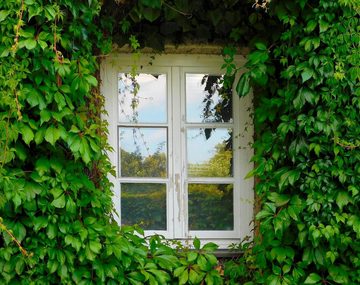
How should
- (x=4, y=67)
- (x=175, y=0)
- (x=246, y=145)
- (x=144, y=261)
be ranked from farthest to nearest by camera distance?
1. (x=246, y=145)
2. (x=175, y=0)
3. (x=144, y=261)
4. (x=4, y=67)

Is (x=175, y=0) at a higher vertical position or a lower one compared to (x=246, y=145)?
higher

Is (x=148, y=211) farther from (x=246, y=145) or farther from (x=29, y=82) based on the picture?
(x=29, y=82)

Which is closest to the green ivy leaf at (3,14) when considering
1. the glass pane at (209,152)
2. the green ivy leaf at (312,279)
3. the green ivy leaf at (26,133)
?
the green ivy leaf at (26,133)

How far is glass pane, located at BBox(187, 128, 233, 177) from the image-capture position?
3697mm

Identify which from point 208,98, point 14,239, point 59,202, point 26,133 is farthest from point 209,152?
point 14,239

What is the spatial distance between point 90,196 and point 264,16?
5.39ft

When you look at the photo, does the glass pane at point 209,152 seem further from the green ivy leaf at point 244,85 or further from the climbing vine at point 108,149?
the green ivy leaf at point 244,85

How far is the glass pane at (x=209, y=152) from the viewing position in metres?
3.70

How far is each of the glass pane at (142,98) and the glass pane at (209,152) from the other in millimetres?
269

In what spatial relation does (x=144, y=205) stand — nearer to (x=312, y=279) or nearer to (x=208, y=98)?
(x=208, y=98)

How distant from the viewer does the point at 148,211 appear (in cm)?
367

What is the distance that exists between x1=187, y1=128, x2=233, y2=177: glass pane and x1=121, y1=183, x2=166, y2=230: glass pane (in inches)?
10.7

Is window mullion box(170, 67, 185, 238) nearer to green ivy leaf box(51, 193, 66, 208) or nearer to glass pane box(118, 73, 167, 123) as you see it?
glass pane box(118, 73, 167, 123)

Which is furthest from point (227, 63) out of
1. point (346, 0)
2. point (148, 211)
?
point (148, 211)
